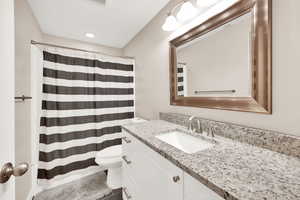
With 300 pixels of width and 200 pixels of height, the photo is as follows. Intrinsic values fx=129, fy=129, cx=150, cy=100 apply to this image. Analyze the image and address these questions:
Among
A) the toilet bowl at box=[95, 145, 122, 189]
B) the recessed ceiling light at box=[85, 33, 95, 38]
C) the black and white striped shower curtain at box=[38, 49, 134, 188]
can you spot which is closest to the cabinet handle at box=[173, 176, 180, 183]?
the toilet bowl at box=[95, 145, 122, 189]

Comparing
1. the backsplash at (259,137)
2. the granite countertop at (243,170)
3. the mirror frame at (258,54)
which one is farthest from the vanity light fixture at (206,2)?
the granite countertop at (243,170)

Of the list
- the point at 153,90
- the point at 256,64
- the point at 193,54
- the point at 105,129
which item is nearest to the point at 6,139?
the point at 256,64

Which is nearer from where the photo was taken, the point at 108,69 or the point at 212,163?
the point at 212,163

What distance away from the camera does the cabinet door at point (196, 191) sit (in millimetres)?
454

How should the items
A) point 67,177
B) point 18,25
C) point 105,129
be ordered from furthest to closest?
1. point 105,129
2. point 67,177
3. point 18,25

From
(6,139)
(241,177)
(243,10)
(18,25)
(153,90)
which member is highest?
(18,25)

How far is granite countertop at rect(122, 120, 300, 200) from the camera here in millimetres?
396

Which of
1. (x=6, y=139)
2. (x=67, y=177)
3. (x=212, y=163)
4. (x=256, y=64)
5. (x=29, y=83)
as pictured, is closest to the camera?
(x=6, y=139)

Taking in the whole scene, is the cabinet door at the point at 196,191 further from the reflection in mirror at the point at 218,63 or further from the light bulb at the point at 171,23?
the light bulb at the point at 171,23

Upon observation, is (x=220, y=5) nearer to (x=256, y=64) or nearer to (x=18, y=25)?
(x=256, y=64)

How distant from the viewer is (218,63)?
3.41 feet

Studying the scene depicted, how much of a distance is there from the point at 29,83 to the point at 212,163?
6.38 ft

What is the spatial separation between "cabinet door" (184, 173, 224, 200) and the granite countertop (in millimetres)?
26

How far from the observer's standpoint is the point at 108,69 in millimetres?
2102
